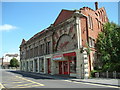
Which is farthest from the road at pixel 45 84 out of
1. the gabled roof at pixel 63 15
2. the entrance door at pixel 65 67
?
the gabled roof at pixel 63 15

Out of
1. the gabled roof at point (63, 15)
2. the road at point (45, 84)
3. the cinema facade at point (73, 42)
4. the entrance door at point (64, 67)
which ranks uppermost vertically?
the gabled roof at point (63, 15)

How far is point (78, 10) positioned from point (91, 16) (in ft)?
12.3

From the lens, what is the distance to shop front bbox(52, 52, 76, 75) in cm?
2396

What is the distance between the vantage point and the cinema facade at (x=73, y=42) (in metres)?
21.9

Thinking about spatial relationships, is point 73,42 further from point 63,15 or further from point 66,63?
point 63,15

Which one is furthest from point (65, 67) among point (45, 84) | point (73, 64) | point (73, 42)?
point (45, 84)

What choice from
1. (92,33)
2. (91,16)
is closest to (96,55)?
(92,33)

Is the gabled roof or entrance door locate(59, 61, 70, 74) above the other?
the gabled roof

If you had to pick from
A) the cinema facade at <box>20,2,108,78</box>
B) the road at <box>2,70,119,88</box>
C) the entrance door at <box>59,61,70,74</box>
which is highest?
the cinema facade at <box>20,2,108,78</box>

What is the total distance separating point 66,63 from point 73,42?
16.7 ft

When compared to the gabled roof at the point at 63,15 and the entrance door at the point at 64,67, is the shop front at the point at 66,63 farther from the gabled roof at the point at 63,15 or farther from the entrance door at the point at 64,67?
the gabled roof at the point at 63,15

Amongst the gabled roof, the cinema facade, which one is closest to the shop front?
the cinema facade

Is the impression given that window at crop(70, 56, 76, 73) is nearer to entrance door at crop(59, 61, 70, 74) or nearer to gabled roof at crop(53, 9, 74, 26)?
entrance door at crop(59, 61, 70, 74)

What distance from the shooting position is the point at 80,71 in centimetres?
2120
